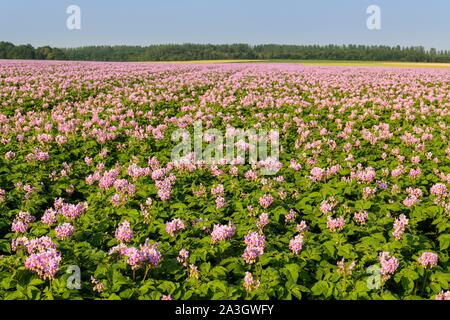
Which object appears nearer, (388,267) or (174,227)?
(388,267)

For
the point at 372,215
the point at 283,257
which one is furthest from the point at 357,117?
the point at 283,257

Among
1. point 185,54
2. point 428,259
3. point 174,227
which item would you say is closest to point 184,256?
point 174,227

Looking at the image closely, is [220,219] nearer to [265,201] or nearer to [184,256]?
[265,201]

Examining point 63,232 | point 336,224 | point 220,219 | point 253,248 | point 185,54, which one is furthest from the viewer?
point 185,54

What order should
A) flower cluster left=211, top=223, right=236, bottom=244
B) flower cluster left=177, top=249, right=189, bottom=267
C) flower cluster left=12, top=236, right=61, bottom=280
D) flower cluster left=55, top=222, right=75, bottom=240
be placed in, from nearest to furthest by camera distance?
flower cluster left=12, top=236, right=61, bottom=280 < flower cluster left=177, top=249, right=189, bottom=267 < flower cluster left=211, top=223, right=236, bottom=244 < flower cluster left=55, top=222, right=75, bottom=240

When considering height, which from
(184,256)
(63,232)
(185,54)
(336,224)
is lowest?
(184,256)

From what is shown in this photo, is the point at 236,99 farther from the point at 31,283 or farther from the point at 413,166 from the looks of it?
the point at 31,283

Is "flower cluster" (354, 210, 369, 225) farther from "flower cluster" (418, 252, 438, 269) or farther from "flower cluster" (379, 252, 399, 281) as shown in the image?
"flower cluster" (379, 252, 399, 281)

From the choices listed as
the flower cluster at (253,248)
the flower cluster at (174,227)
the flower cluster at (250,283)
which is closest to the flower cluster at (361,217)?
the flower cluster at (253,248)

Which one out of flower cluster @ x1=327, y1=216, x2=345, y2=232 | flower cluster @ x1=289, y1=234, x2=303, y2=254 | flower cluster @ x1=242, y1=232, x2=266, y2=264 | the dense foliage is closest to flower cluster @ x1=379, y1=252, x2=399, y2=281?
the dense foliage

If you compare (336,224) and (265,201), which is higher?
(265,201)

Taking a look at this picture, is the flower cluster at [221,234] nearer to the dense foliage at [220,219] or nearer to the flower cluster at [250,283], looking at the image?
the dense foliage at [220,219]
